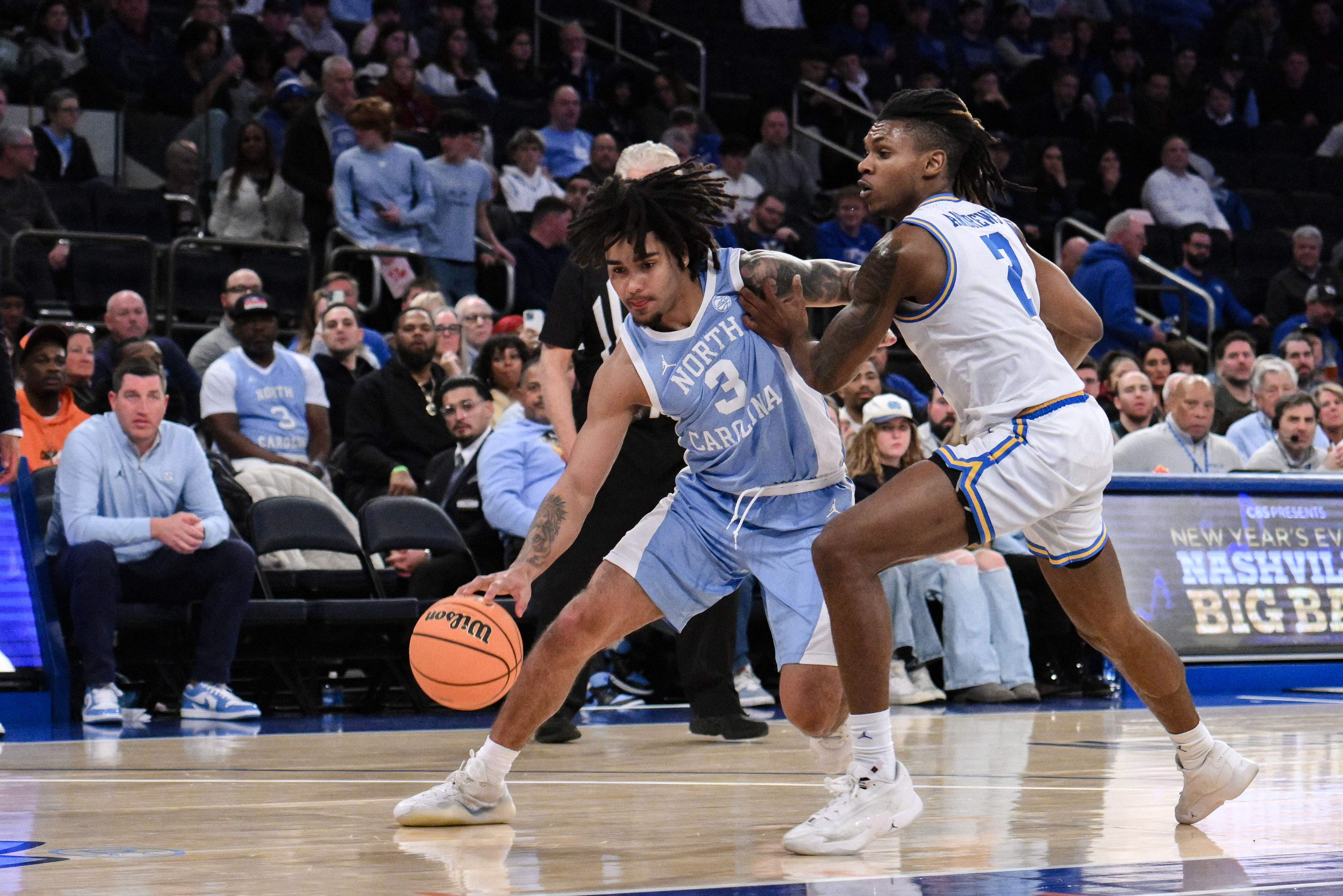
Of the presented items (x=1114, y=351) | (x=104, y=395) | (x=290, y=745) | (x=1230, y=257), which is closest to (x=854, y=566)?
(x=290, y=745)

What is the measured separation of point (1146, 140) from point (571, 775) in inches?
504

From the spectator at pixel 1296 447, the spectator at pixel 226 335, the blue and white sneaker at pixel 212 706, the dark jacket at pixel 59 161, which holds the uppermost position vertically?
the dark jacket at pixel 59 161

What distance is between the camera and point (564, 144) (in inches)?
543

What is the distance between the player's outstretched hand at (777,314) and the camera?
4383mm

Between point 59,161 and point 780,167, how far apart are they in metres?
5.80

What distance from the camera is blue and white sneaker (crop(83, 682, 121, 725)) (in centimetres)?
739

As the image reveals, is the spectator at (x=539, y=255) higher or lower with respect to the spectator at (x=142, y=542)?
higher

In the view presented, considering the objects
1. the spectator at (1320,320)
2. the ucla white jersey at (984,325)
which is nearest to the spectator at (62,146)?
the ucla white jersey at (984,325)

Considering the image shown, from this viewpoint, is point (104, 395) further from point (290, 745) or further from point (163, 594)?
point (290, 745)

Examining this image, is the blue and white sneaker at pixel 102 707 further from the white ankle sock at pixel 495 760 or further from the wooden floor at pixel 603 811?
the white ankle sock at pixel 495 760

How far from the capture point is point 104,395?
9055mm

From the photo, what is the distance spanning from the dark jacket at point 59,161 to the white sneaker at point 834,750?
336 inches

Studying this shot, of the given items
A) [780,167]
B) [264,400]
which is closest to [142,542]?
[264,400]

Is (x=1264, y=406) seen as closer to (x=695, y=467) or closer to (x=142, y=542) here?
(x=142, y=542)
